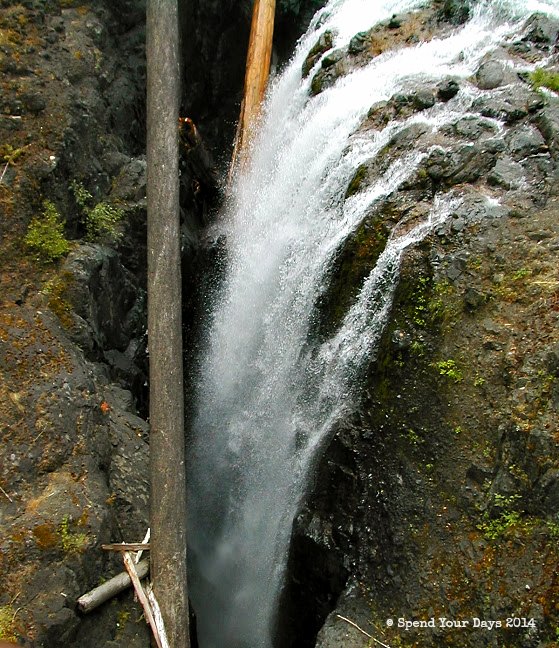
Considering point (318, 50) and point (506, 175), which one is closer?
point (506, 175)

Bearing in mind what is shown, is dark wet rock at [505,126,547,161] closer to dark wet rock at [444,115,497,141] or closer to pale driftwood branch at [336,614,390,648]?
dark wet rock at [444,115,497,141]

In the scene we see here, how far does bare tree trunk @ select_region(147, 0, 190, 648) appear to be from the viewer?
12.9 feet

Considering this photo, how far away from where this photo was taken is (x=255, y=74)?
9.02m

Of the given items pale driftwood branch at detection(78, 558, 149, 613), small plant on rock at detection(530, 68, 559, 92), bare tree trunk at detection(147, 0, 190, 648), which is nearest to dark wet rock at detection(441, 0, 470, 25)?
small plant on rock at detection(530, 68, 559, 92)

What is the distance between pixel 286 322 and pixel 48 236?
2.71 meters

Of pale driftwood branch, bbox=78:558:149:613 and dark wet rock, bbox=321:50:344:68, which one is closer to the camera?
pale driftwood branch, bbox=78:558:149:613

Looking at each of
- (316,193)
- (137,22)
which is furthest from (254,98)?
(316,193)

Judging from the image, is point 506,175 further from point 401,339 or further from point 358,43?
point 358,43

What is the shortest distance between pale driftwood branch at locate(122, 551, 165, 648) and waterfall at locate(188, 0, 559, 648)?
1.87 metres

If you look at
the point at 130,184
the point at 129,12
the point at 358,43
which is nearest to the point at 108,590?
the point at 130,184

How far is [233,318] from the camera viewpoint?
7590 mm

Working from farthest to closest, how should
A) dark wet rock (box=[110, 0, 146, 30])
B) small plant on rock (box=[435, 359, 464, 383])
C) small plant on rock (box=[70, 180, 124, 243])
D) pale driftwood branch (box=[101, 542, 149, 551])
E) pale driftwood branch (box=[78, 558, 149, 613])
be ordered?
dark wet rock (box=[110, 0, 146, 30]), small plant on rock (box=[70, 180, 124, 243]), small plant on rock (box=[435, 359, 464, 383]), pale driftwood branch (box=[101, 542, 149, 551]), pale driftwood branch (box=[78, 558, 149, 613])

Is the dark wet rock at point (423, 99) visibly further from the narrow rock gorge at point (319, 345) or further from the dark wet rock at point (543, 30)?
the dark wet rock at point (543, 30)

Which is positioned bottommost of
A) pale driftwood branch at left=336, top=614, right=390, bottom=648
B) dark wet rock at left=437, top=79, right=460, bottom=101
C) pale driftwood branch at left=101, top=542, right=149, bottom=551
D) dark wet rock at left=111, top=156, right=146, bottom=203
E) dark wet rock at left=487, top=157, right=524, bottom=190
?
pale driftwood branch at left=336, top=614, right=390, bottom=648
